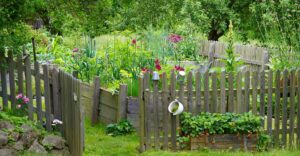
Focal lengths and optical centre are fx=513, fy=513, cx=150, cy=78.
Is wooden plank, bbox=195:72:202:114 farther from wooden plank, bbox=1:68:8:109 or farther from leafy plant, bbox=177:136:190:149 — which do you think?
wooden plank, bbox=1:68:8:109

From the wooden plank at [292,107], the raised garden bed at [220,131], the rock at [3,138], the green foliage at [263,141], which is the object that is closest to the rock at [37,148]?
the rock at [3,138]

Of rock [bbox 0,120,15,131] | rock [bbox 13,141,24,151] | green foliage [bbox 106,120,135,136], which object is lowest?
green foliage [bbox 106,120,135,136]

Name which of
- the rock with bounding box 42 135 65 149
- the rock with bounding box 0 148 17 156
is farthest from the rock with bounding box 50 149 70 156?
the rock with bounding box 0 148 17 156

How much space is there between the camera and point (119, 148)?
27.7 ft

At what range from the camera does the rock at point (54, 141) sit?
760 cm

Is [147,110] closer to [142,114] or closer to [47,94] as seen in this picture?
[142,114]

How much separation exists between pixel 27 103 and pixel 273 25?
251 inches

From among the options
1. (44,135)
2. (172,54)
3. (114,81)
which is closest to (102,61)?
(114,81)

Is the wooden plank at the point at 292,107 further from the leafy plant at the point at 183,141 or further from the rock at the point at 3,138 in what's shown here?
the rock at the point at 3,138

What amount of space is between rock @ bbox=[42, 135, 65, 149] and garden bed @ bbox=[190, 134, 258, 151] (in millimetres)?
1996

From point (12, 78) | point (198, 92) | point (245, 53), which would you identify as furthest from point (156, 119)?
point (245, 53)

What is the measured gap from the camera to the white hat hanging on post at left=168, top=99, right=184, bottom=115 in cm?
792

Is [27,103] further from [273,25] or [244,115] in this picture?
[273,25]

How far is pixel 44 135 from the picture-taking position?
25.5 ft
